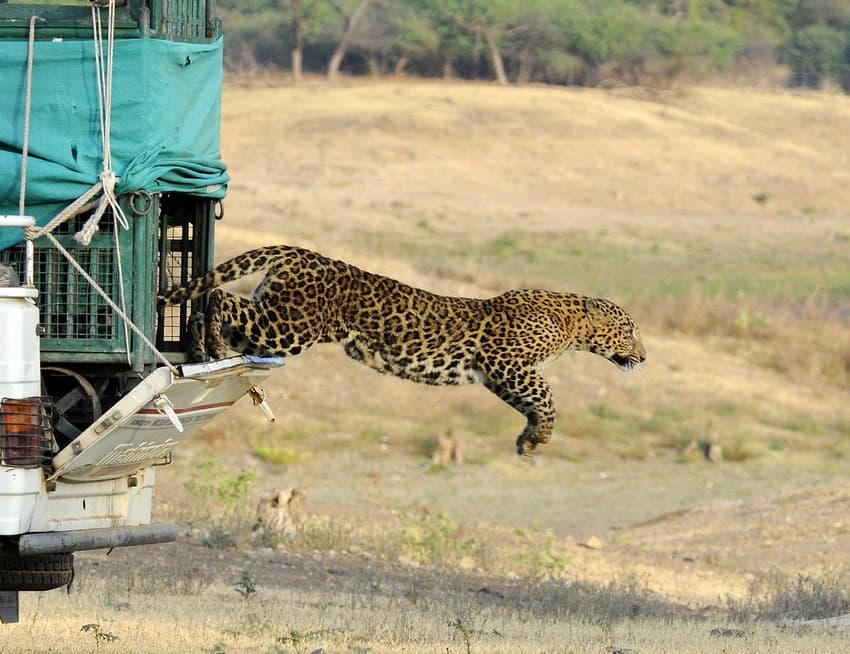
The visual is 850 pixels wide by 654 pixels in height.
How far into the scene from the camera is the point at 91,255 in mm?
6633

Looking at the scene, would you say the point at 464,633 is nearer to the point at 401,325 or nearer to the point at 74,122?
the point at 401,325

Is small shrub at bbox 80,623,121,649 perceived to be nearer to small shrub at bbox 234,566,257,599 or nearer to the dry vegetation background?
the dry vegetation background

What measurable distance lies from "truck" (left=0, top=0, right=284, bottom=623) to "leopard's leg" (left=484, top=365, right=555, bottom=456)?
173 centimetres

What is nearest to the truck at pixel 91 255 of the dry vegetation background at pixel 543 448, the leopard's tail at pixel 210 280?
the leopard's tail at pixel 210 280

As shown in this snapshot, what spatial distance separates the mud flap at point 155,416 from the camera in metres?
6.33

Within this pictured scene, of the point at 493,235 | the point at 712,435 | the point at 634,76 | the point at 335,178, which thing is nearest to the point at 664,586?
the point at 712,435

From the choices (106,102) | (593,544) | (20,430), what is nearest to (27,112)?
(106,102)

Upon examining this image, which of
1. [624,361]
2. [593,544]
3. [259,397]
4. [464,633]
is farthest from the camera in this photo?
[593,544]

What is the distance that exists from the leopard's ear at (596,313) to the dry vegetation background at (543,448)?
1.63 m

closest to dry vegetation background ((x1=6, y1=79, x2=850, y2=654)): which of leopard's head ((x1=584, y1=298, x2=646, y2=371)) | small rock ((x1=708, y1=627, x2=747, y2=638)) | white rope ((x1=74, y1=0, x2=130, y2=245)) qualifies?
small rock ((x1=708, y1=627, x2=747, y2=638))

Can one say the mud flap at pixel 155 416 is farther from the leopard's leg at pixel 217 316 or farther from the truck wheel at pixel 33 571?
the leopard's leg at pixel 217 316

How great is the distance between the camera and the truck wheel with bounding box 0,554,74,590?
22.4 ft

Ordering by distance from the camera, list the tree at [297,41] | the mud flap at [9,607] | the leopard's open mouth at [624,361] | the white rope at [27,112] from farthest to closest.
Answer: the tree at [297,41]
the leopard's open mouth at [624,361]
the mud flap at [9,607]
the white rope at [27,112]

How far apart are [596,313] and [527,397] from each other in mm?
766
